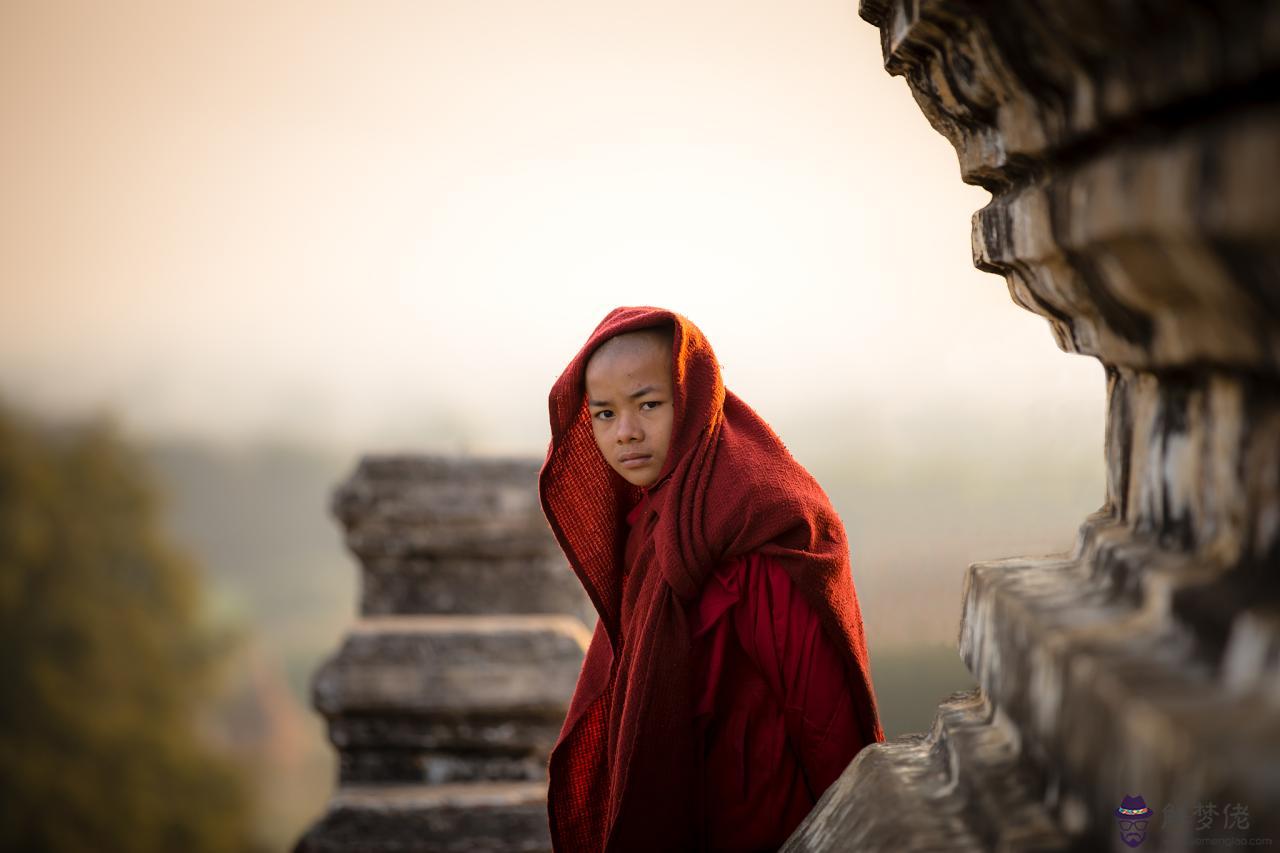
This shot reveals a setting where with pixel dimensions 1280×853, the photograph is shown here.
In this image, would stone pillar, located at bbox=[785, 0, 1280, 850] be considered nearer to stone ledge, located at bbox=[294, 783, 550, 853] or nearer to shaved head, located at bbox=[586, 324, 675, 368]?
shaved head, located at bbox=[586, 324, 675, 368]

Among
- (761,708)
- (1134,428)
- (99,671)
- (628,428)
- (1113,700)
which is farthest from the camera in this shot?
(99,671)

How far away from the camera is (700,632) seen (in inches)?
88.8

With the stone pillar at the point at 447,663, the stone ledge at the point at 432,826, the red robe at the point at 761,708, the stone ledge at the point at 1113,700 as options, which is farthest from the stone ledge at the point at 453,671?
the stone ledge at the point at 1113,700

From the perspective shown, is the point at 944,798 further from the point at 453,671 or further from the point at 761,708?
the point at 453,671

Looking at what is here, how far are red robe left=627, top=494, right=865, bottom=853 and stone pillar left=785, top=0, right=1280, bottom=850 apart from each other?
1.22 metres

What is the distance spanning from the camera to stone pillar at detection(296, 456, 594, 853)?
3787 millimetres

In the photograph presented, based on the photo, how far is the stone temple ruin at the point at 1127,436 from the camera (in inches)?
21.6

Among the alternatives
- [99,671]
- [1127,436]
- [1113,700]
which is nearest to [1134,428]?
[1127,436]

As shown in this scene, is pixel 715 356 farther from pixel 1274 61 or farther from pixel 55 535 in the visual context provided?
pixel 55 535

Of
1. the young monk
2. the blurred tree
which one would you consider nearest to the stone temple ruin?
the young monk

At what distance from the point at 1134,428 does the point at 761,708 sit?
1.49 meters

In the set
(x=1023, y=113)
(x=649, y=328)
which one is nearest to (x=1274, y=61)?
(x=1023, y=113)

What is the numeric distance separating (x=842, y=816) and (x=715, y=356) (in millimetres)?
1583

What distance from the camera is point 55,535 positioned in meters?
15.2
